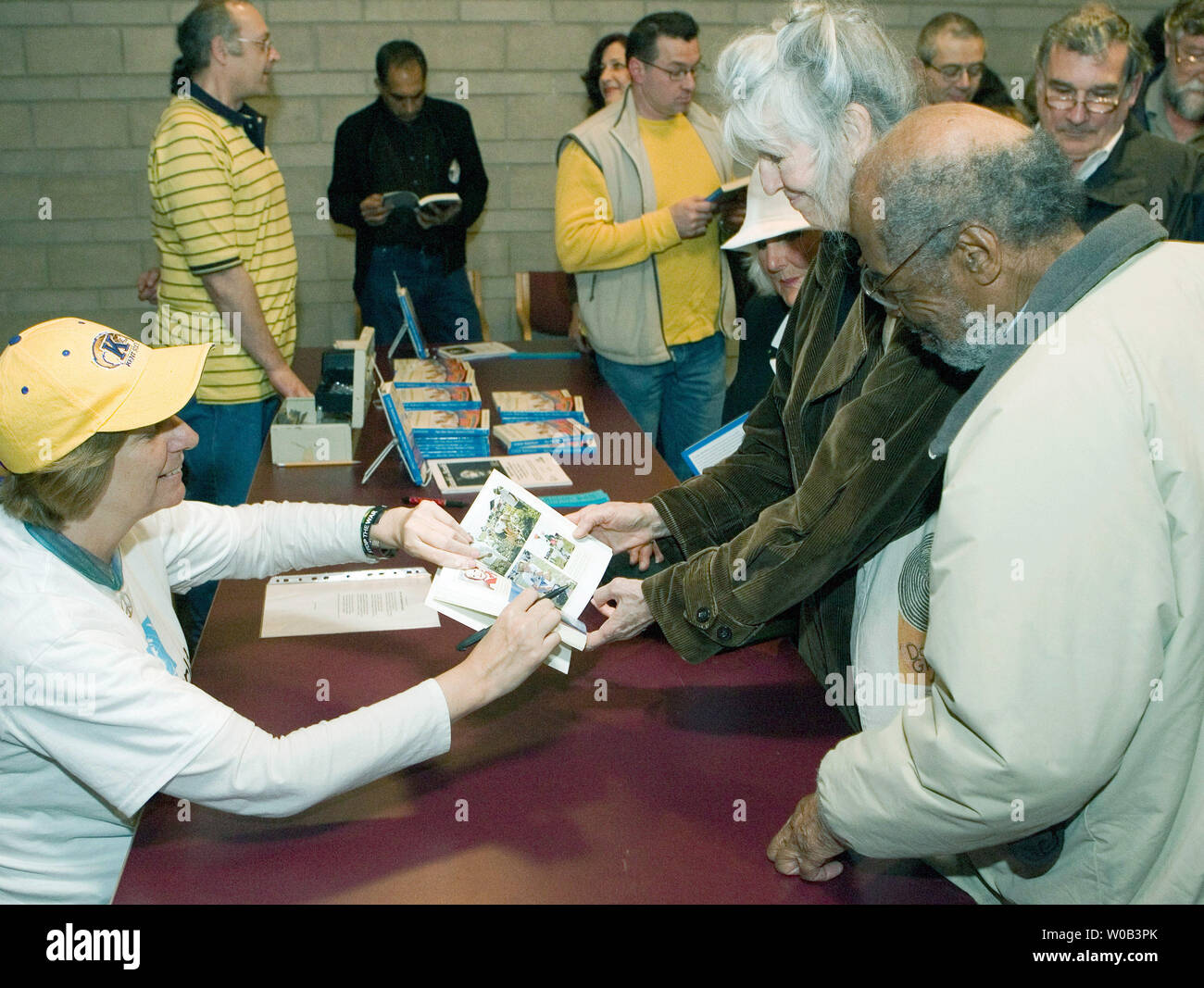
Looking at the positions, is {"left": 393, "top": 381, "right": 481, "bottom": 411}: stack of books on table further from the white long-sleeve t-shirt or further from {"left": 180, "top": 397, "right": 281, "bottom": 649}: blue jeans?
the white long-sleeve t-shirt

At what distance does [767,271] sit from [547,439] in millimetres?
860

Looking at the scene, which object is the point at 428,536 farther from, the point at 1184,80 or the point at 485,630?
the point at 1184,80

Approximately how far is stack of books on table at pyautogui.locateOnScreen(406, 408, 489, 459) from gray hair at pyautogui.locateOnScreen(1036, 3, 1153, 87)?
7.27 ft

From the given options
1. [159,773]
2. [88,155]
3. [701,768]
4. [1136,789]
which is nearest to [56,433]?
[159,773]

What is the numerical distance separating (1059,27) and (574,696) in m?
2.91

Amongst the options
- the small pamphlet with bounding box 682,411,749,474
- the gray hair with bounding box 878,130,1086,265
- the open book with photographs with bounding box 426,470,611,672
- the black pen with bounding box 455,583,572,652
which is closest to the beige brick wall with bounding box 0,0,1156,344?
the small pamphlet with bounding box 682,411,749,474

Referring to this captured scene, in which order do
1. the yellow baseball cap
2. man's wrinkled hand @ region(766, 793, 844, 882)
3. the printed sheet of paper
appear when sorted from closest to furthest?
man's wrinkled hand @ region(766, 793, 844, 882)
the yellow baseball cap
the printed sheet of paper

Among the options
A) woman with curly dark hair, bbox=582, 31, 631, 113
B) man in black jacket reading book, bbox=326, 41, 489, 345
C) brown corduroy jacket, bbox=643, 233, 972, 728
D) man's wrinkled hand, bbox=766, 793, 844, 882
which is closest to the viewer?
man's wrinkled hand, bbox=766, 793, 844, 882

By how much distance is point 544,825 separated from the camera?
1.61 m

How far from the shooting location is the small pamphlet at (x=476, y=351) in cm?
453

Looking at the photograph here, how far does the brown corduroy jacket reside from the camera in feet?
5.49

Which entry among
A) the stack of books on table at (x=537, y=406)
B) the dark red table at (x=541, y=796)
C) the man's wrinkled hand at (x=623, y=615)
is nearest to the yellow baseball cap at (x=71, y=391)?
the dark red table at (x=541, y=796)

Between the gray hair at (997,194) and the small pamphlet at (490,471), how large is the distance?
5.79ft

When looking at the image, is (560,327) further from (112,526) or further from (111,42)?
(112,526)
